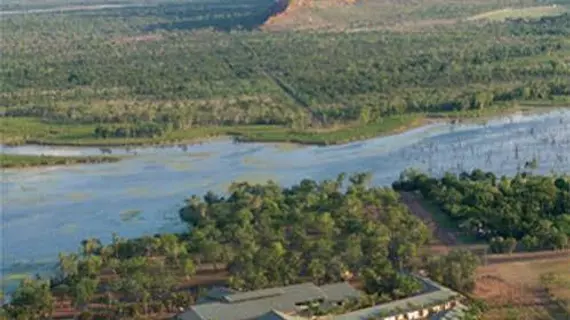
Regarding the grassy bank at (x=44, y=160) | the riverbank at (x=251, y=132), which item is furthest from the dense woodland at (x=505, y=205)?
the grassy bank at (x=44, y=160)

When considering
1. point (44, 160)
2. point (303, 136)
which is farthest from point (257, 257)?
point (303, 136)

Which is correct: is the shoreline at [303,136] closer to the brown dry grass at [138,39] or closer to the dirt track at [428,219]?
the dirt track at [428,219]

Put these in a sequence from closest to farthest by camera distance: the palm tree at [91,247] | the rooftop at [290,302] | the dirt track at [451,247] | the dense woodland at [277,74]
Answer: the rooftop at [290,302], the dirt track at [451,247], the palm tree at [91,247], the dense woodland at [277,74]

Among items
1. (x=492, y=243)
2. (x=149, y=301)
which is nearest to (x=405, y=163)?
(x=492, y=243)

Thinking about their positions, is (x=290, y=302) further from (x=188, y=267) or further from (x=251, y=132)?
(x=251, y=132)

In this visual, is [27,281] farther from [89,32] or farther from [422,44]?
[89,32]

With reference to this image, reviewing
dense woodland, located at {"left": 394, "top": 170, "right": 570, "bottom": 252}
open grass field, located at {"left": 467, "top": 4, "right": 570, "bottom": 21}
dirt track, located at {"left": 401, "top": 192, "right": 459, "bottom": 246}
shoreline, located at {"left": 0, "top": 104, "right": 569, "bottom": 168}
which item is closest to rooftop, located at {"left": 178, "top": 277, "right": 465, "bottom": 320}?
dirt track, located at {"left": 401, "top": 192, "right": 459, "bottom": 246}
